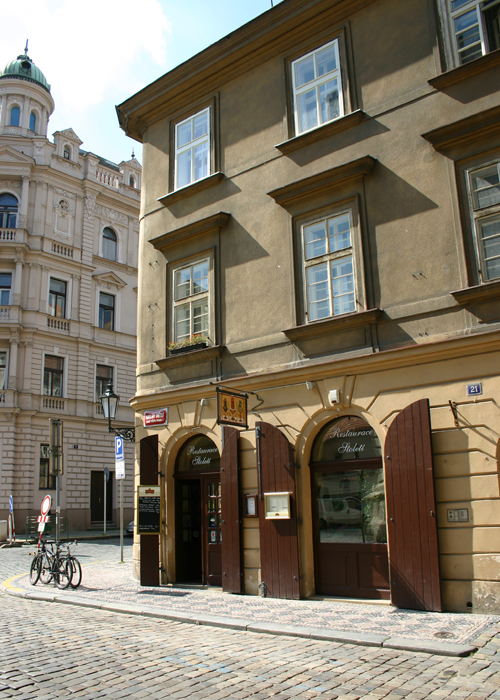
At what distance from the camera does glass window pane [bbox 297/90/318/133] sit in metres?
12.2

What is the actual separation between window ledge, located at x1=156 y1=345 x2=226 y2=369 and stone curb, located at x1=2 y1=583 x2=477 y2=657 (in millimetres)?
5035

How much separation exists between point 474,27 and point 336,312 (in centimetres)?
531

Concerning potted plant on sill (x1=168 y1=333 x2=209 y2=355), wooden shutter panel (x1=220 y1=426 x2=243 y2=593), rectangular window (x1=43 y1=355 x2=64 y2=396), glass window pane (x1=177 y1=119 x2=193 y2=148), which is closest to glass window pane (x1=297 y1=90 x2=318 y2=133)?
glass window pane (x1=177 y1=119 x2=193 y2=148)

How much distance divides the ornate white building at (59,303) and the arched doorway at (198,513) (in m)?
18.3

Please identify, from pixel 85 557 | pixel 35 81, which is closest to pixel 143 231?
pixel 85 557

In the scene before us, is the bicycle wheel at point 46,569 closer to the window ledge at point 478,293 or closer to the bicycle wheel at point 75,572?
the bicycle wheel at point 75,572

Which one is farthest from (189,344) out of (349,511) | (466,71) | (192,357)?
(466,71)

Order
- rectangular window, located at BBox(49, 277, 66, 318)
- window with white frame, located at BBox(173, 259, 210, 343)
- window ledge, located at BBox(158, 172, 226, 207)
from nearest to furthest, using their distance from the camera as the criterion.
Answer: window with white frame, located at BBox(173, 259, 210, 343) → window ledge, located at BBox(158, 172, 226, 207) → rectangular window, located at BBox(49, 277, 66, 318)

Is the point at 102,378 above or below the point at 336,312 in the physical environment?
above

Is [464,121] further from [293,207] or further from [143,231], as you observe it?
[143,231]

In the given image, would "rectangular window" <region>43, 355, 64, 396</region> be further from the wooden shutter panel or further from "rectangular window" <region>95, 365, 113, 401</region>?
the wooden shutter panel

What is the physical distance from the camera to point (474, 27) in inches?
402

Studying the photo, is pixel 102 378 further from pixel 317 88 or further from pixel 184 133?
pixel 317 88

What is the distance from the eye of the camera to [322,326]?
1094cm
